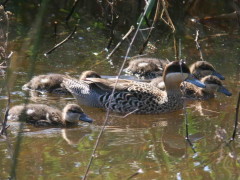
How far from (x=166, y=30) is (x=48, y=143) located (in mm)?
4300

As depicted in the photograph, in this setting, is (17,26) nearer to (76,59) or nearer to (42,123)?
(76,59)

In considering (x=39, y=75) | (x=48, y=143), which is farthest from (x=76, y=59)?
(x=48, y=143)

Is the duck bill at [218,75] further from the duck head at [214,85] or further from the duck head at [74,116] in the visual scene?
the duck head at [74,116]

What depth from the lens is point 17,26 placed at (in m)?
9.50

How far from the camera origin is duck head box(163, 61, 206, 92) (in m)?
7.45

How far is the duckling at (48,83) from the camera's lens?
755 cm

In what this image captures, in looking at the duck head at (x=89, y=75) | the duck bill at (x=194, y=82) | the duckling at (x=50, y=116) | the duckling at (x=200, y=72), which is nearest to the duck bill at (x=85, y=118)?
the duckling at (x=50, y=116)

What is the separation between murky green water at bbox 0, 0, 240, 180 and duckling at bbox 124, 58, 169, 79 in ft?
0.63

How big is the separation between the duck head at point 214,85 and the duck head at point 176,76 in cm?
18

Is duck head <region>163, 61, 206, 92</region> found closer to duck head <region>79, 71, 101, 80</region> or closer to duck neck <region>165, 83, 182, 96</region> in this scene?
duck neck <region>165, 83, 182, 96</region>

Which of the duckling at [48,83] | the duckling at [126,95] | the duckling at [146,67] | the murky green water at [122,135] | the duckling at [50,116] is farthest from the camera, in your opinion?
the duckling at [146,67]

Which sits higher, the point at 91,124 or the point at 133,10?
the point at 133,10

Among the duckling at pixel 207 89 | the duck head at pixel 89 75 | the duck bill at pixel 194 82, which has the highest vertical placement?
the duck head at pixel 89 75

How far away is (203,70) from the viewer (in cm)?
811
